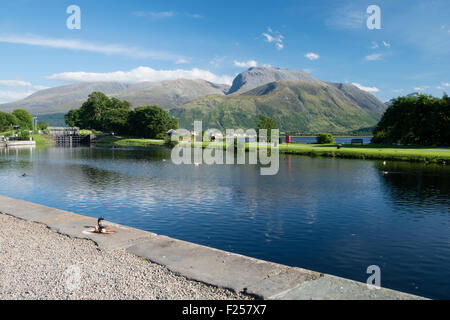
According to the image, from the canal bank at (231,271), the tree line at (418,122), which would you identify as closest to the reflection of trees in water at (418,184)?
the canal bank at (231,271)

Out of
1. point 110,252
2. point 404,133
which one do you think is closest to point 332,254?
point 110,252

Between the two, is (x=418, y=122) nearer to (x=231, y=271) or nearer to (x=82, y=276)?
(x=231, y=271)

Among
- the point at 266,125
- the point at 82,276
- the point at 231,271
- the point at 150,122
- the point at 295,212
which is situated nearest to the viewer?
the point at 82,276

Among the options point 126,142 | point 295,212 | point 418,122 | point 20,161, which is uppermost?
point 418,122

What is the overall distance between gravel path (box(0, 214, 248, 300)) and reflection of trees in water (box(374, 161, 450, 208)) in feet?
92.4

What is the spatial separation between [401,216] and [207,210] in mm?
15558

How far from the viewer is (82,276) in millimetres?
12195

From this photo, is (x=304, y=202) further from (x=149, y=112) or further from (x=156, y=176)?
(x=149, y=112)

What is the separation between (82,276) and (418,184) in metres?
43.1

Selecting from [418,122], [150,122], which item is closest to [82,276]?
[418,122]

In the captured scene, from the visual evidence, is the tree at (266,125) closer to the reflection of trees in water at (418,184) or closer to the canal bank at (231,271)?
the reflection of trees in water at (418,184)

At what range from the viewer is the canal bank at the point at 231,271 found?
11.2m
